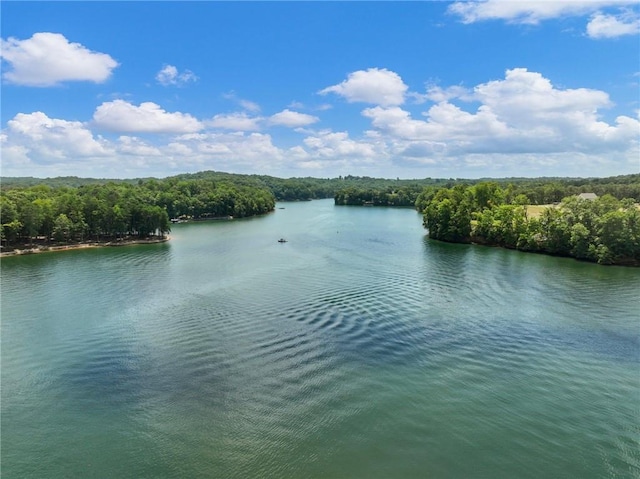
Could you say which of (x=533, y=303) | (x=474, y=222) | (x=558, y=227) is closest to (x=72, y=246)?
(x=533, y=303)

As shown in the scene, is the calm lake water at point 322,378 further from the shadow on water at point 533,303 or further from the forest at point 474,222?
the forest at point 474,222

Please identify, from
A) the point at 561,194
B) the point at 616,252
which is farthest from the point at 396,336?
the point at 561,194

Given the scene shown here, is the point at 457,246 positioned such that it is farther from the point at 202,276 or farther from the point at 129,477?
the point at 129,477

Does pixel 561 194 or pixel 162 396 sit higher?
pixel 561 194

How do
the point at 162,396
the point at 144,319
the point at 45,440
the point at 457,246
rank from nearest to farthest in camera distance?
1. the point at 45,440
2. the point at 162,396
3. the point at 144,319
4. the point at 457,246

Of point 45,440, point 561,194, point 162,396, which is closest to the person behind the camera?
point 45,440

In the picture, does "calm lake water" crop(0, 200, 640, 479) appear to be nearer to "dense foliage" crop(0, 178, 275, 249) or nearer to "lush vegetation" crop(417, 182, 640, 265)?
"lush vegetation" crop(417, 182, 640, 265)

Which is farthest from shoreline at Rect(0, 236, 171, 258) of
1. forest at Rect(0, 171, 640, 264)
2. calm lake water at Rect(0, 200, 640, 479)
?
calm lake water at Rect(0, 200, 640, 479)
